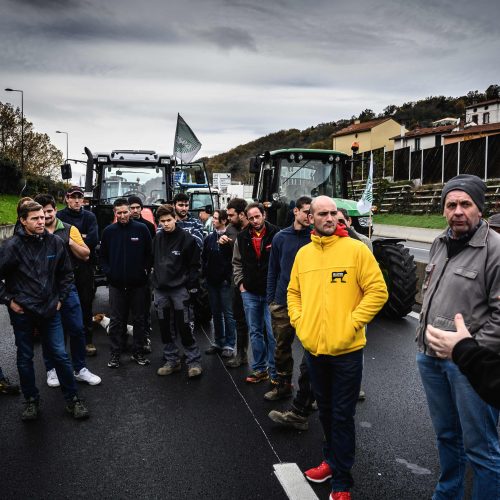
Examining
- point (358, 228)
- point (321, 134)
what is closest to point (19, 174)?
point (358, 228)

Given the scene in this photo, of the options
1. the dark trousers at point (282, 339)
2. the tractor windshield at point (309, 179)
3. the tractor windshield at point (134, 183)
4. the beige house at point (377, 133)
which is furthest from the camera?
the beige house at point (377, 133)

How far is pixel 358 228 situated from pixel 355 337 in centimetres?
609

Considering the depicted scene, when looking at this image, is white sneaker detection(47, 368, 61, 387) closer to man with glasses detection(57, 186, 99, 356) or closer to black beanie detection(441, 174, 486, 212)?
man with glasses detection(57, 186, 99, 356)

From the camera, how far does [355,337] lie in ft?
11.3

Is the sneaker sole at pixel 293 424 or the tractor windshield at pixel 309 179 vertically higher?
the tractor windshield at pixel 309 179

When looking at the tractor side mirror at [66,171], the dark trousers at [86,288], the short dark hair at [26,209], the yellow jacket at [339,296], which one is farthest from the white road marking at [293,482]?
the tractor side mirror at [66,171]

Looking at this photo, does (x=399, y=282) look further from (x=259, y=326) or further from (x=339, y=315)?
(x=339, y=315)

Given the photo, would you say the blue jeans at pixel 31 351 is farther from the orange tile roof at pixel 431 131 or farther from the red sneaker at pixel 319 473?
the orange tile roof at pixel 431 131

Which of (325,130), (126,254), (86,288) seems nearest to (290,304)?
(126,254)

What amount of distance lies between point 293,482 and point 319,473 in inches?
7.7

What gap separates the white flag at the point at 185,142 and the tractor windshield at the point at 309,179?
27.0 ft

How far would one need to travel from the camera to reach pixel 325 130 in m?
127

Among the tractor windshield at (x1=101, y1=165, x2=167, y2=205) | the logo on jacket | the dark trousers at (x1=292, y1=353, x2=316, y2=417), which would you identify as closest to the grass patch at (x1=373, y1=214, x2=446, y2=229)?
the tractor windshield at (x1=101, y1=165, x2=167, y2=205)

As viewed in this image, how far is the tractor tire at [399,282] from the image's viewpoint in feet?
26.6
